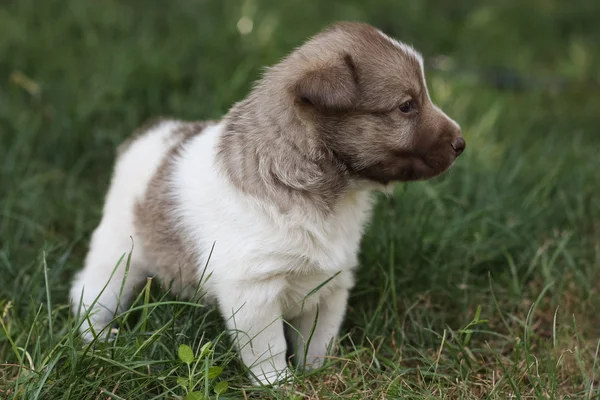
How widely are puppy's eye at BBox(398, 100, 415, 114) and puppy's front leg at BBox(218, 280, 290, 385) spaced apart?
96 cm

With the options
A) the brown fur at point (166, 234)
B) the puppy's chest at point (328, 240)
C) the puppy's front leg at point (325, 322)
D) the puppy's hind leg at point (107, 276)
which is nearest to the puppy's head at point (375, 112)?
the puppy's chest at point (328, 240)

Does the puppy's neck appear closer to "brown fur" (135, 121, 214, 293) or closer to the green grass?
"brown fur" (135, 121, 214, 293)

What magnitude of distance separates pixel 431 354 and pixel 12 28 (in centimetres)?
482

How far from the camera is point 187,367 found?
3.31 metres

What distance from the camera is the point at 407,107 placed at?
3402 mm

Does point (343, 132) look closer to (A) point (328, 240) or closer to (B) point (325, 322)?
(A) point (328, 240)

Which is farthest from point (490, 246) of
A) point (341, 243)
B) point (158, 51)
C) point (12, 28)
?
point (12, 28)

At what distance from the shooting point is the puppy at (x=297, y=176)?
3.33 meters

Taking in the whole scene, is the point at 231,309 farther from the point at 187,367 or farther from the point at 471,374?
the point at 471,374

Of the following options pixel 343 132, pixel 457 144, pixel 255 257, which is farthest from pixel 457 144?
pixel 255 257

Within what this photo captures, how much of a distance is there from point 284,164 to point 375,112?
47 cm

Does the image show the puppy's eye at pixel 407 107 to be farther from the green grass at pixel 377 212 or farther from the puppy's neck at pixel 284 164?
the green grass at pixel 377 212

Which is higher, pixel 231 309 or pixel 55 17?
pixel 55 17

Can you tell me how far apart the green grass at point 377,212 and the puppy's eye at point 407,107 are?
99 cm
